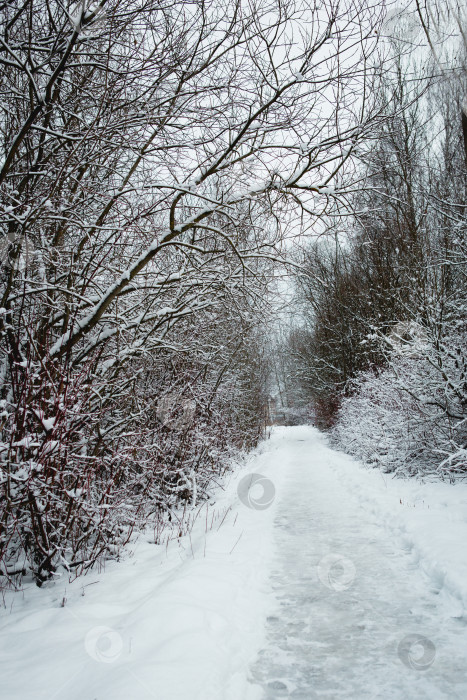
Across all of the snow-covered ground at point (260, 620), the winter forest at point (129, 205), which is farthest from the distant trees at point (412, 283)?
the snow-covered ground at point (260, 620)

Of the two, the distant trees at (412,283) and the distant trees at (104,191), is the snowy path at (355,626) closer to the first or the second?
the distant trees at (104,191)

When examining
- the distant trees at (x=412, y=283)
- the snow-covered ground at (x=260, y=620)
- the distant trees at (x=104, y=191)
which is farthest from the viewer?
the distant trees at (x=412, y=283)

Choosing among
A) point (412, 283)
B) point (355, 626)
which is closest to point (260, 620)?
point (355, 626)

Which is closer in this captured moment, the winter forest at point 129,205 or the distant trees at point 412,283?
the winter forest at point 129,205

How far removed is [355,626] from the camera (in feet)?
9.02

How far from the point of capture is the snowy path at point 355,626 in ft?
7.06

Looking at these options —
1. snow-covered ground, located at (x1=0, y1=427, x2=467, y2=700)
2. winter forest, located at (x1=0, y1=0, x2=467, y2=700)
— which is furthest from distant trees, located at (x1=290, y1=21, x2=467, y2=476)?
snow-covered ground, located at (x1=0, y1=427, x2=467, y2=700)

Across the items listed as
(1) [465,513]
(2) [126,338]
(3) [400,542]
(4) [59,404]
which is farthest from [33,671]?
(1) [465,513]

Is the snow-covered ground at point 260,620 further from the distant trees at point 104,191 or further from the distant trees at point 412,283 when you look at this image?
the distant trees at point 412,283

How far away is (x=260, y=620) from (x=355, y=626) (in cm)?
67

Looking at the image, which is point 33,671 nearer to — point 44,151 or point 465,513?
point 44,151

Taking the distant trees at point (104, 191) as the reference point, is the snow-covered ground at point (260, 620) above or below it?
below

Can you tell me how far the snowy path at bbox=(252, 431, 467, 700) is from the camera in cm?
215

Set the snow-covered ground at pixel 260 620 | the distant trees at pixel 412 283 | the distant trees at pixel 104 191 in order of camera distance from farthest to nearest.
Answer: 1. the distant trees at pixel 412 283
2. the distant trees at pixel 104 191
3. the snow-covered ground at pixel 260 620
